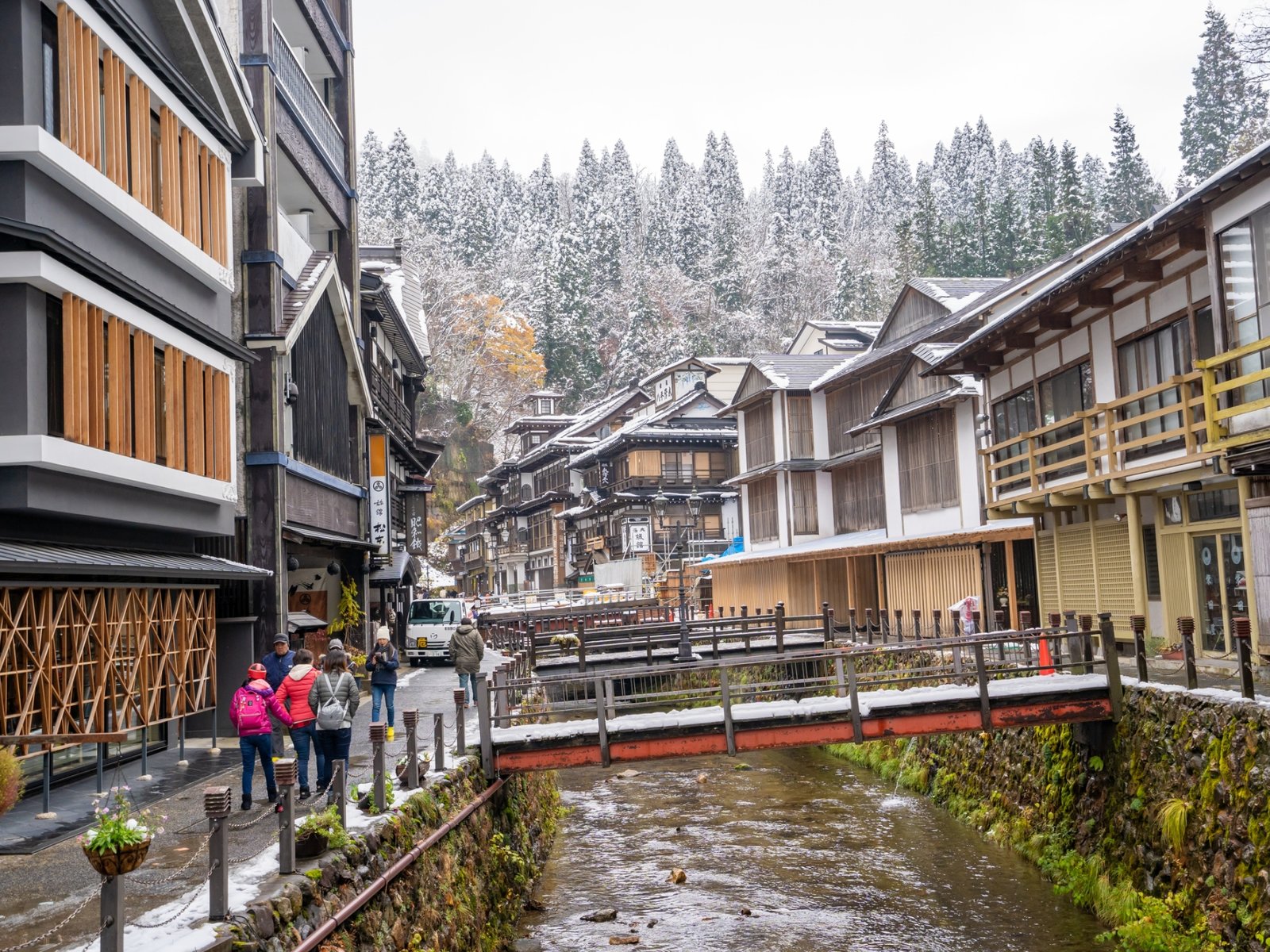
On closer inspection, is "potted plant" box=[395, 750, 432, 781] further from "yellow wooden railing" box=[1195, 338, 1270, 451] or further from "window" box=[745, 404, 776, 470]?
"window" box=[745, 404, 776, 470]

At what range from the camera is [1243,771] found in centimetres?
1223

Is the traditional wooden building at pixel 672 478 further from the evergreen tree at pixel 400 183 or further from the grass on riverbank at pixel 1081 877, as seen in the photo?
the evergreen tree at pixel 400 183

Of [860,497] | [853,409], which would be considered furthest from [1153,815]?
[853,409]

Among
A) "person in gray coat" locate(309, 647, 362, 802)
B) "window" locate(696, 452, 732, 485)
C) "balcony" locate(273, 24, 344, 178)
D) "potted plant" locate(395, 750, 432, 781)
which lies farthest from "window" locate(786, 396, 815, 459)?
"person in gray coat" locate(309, 647, 362, 802)

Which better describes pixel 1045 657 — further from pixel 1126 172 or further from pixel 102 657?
pixel 1126 172

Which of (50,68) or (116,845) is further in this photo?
(50,68)

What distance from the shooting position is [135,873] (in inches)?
367

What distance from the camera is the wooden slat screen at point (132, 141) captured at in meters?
13.0

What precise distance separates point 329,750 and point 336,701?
29.4 inches

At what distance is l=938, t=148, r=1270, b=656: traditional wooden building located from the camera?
632 inches

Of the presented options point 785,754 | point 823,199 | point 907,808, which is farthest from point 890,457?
point 823,199

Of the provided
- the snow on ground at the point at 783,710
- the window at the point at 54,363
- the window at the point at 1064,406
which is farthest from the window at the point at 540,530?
the window at the point at 54,363

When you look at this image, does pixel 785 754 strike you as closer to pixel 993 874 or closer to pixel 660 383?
pixel 993 874

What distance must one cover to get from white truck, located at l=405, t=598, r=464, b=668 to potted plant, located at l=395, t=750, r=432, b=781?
22229 millimetres
